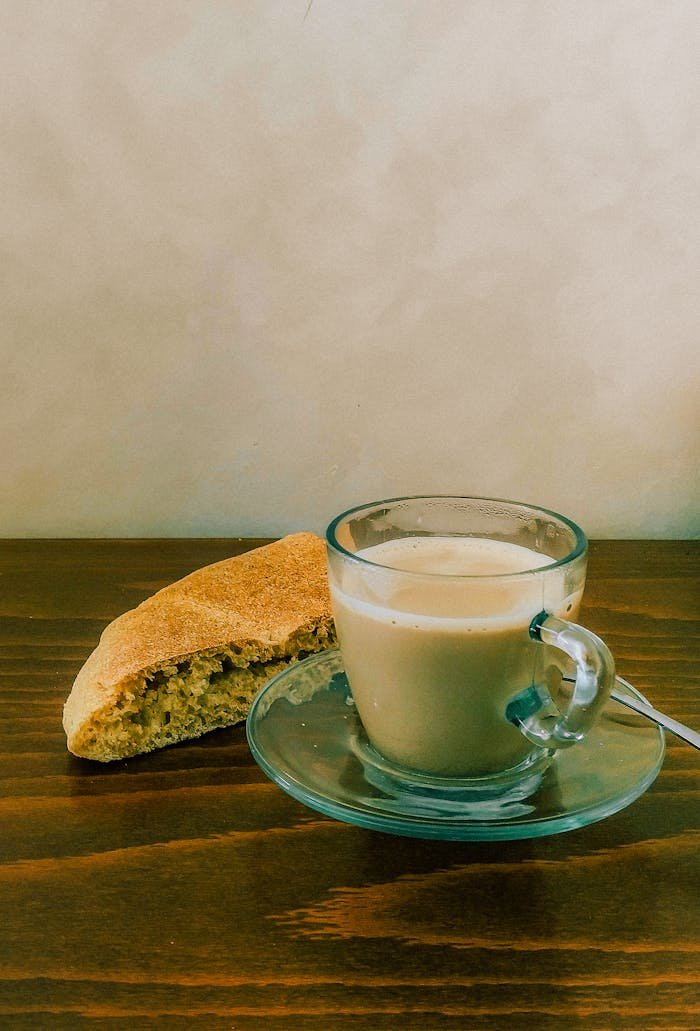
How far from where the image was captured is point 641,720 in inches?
20.7

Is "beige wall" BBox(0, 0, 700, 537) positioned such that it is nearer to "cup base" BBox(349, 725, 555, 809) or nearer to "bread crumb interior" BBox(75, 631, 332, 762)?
"bread crumb interior" BBox(75, 631, 332, 762)

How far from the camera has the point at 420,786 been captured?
0.47 meters

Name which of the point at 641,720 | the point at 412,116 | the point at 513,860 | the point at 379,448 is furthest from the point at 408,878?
the point at 412,116

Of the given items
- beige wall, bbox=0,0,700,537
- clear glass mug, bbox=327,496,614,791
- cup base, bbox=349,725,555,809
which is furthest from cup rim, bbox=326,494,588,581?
beige wall, bbox=0,0,700,537

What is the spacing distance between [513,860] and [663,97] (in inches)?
28.4

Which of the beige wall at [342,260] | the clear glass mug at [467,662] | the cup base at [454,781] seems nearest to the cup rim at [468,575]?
the clear glass mug at [467,662]

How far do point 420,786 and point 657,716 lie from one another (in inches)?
5.6

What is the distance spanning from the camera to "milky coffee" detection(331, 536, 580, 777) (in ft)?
1.48

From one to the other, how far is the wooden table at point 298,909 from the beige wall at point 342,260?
0.42m

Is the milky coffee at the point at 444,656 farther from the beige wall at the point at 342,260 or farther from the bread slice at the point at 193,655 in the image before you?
the beige wall at the point at 342,260

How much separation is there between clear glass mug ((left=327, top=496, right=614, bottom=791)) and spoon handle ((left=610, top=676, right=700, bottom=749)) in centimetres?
4

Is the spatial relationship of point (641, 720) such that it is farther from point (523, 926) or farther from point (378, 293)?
point (378, 293)

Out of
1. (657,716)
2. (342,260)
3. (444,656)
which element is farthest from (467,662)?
(342,260)

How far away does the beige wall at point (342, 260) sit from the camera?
0.83m
